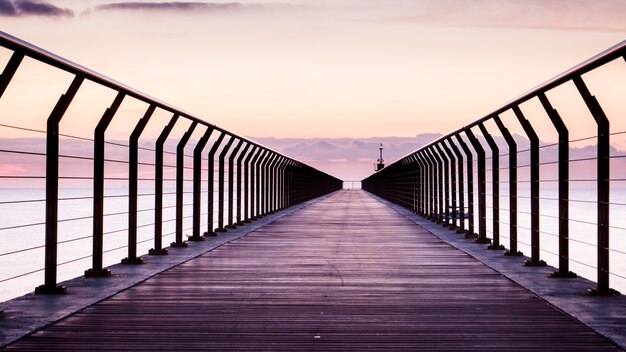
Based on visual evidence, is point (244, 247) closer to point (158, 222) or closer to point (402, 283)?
point (158, 222)

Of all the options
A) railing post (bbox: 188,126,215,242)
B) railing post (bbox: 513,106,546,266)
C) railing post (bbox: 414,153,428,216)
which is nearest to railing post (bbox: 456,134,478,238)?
railing post (bbox: 513,106,546,266)

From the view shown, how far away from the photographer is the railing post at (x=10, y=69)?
3549 millimetres

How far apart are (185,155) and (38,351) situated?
4892 millimetres

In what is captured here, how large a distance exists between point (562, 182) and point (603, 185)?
0.81 metres

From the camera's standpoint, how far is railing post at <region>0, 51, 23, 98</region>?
355 centimetres

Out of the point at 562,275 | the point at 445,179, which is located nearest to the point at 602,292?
the point at 562,275

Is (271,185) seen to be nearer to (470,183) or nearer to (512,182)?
(470,183)

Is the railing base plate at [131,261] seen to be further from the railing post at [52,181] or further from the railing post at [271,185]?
the railing post at [271,185]

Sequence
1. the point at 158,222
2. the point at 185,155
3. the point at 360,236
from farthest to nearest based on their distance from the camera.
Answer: the point at 360,236, the point at 185,155, the point at 158,222

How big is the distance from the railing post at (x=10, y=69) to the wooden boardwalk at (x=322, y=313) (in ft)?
3.99

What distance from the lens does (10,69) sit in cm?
370

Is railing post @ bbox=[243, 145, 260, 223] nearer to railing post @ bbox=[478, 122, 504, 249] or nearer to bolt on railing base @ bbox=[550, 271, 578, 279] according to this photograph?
railing post @ bbox=[478, 122, 504, 249]

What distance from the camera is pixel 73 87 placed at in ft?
15.1

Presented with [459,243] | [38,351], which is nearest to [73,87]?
[38,351]
